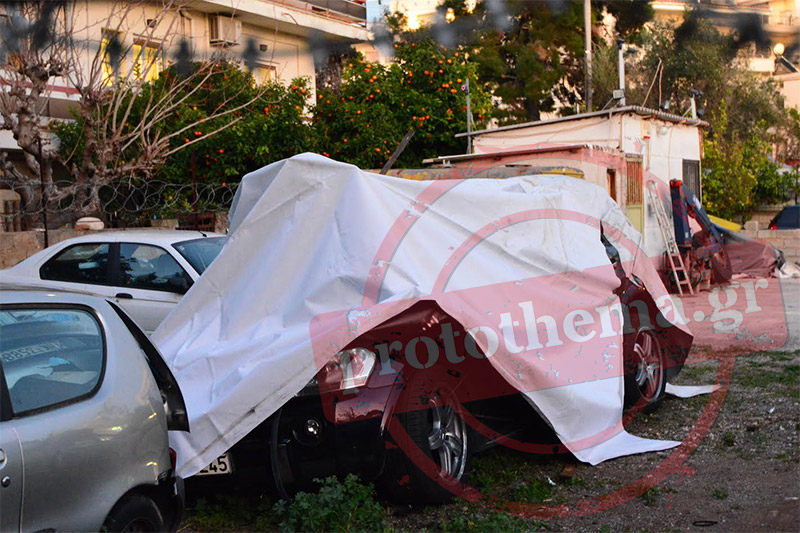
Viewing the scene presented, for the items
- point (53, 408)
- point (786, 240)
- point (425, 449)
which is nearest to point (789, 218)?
point (786, 240)

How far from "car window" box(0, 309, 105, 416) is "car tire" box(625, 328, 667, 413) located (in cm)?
399

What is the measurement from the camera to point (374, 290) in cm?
490

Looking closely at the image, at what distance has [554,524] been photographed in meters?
4.69

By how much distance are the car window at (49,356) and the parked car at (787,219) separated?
2262 cm

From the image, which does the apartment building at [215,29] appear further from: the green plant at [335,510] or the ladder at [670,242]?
the green plant at [335,510]

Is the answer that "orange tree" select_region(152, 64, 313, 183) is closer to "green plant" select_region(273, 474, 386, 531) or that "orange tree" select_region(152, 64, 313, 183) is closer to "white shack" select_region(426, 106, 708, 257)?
"white shack" select_region(426, 106, 708, 257)

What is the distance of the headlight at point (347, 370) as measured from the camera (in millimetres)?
4578

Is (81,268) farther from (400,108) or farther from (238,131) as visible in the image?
A: (400,108)

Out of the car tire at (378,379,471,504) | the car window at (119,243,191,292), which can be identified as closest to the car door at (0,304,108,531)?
the car tire at (378,379,471,504)

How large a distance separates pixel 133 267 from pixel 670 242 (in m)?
10.7

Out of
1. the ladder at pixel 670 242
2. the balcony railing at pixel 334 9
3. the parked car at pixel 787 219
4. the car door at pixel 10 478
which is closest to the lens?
the car door at pixel 10 478

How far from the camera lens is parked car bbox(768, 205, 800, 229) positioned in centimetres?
2356

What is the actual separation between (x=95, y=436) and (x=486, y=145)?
14.6 meters

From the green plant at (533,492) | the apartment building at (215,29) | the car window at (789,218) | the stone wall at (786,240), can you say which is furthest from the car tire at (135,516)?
the car window at (789,218)
